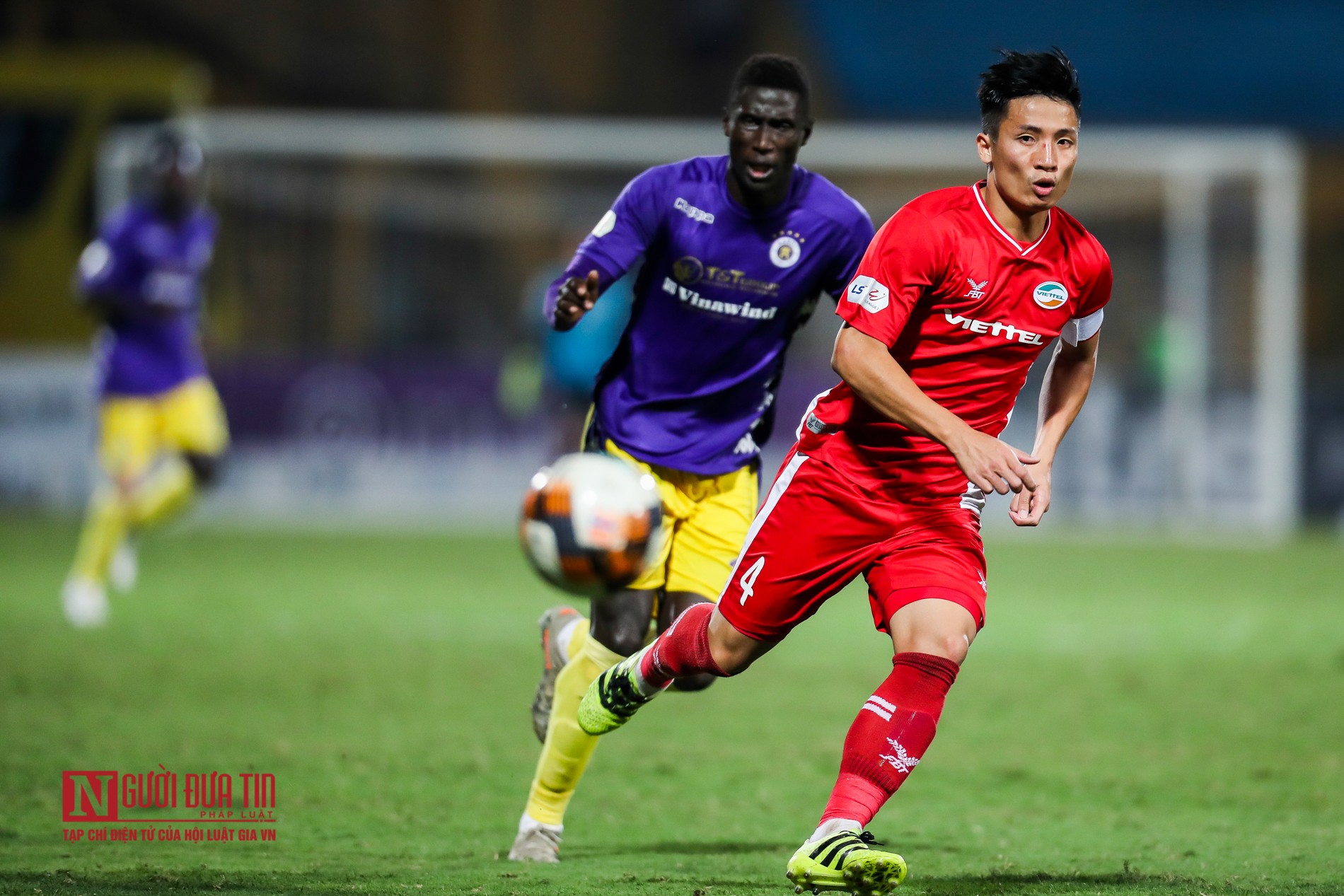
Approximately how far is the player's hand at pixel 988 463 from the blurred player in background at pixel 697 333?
137 cm

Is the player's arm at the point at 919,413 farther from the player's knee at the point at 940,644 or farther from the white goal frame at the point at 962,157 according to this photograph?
the white goal frame at the point at 962,157

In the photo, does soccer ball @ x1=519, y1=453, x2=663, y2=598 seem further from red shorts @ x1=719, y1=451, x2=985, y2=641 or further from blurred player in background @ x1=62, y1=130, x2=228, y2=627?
blurred player in background @ x1=62, y1=130, x2=228, y2=627

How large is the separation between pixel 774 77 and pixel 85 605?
7003mm

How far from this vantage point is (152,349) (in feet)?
38.1

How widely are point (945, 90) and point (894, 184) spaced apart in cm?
347

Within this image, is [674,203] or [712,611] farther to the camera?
[674,203]

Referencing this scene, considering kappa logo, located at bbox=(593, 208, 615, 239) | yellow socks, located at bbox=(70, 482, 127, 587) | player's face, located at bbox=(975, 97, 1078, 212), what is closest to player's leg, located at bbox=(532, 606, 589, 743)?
kappa logo, located at bbox=(593, 208, 615, 239)

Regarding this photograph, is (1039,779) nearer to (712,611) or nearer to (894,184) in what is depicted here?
(712,611)

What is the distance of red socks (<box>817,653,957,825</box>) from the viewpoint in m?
4.14

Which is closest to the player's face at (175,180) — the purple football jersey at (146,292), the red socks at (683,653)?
the purple football jersey at (146,292)

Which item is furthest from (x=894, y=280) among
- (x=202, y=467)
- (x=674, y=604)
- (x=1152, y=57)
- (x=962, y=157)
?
(x=1152, y=57)

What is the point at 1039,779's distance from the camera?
6363mm

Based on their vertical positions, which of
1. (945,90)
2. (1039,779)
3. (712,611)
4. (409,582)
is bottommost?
(409,582)

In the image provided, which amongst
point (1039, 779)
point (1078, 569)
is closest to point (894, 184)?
point (1078, 569)
